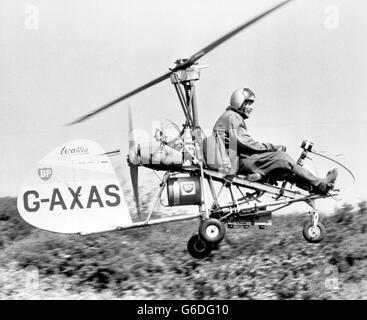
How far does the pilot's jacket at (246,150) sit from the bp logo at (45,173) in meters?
1.63

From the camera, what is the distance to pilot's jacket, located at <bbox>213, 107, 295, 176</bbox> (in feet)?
27.1

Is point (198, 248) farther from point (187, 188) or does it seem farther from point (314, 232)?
point (314, 232)

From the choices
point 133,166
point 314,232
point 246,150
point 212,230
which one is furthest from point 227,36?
point 314,232

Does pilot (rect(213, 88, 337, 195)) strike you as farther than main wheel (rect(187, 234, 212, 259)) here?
No

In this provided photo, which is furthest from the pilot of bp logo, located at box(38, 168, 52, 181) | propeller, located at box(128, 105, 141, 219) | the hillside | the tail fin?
bp logo, located at box(38, 168, 52, 181)

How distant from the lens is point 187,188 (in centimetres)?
821

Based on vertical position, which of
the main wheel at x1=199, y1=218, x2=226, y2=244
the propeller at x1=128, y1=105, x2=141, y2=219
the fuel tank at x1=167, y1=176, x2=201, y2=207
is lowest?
the main wheel at x1=199, y1=218, x2=226, y2=244

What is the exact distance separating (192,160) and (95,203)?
1.03 meters

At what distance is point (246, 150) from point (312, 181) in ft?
2.19

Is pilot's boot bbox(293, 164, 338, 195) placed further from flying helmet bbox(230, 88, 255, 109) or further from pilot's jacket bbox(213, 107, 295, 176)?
flying helmet bbox(230, 88, 255, 109)

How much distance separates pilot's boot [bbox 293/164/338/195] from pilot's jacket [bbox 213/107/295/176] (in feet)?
0.30

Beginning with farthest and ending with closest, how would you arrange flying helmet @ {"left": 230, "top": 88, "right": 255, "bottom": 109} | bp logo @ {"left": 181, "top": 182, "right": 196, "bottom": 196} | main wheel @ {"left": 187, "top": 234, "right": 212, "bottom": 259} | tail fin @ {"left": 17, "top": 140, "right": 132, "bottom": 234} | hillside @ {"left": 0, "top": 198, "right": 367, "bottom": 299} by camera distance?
hillside @ {"left": 0, "top": 198, "right": 367, "bottom": 299}
main wheel @ {"left": 187, "top": 234, "right": 212, "bottom": 259}
tail fin @ {"left": 17, "top": 140, "right": 132, "bottom": 234}
flying helmet @ {"left": 230, "top": 88, "right": 255, "bottom": 109}
bp logo @ {"left": 181, "top": 182, "right": 196, "bottom": 196}

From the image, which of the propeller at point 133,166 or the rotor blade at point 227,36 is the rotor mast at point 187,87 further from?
the propeller at point 133,166

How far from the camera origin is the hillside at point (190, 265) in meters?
9.34
